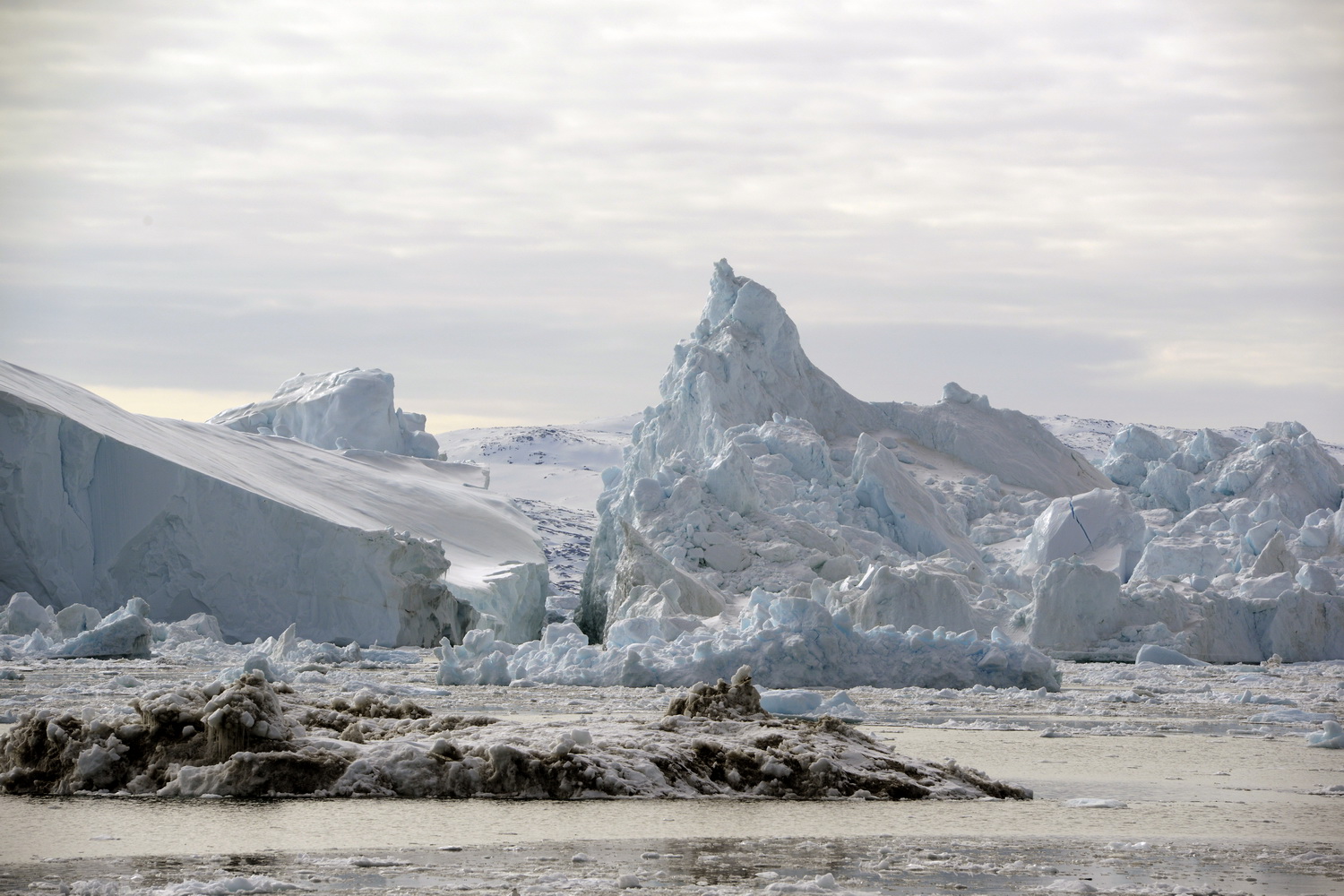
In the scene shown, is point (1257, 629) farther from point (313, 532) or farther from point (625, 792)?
point (625, 792)

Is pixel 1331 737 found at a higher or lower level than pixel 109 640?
higher

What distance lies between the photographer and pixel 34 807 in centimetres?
604

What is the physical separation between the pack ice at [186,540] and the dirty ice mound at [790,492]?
11.3 feet

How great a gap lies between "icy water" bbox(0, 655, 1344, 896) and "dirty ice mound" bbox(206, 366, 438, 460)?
91.6 ft

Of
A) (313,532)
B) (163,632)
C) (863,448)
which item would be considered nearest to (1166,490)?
(863,448)

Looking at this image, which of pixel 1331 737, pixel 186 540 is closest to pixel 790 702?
pixel 1331 737

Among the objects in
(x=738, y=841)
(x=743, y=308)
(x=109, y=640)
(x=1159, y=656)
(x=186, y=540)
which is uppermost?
(x=743, y=308)

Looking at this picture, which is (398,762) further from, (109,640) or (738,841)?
(109,640)

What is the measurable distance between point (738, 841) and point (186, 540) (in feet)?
59.1

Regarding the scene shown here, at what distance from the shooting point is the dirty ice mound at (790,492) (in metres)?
20.3

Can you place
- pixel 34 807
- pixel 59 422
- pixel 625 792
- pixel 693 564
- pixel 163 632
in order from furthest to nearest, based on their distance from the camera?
pixel 693 564 < pixel 59 422 < pixel 163 632 < pixel 625 792 < pixel 34 807

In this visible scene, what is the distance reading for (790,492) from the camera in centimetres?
2605

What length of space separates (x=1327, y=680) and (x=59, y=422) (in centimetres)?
1754

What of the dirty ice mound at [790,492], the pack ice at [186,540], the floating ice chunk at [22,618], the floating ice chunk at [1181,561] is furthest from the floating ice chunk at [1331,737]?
the floating ice chunk at [1181,561]
